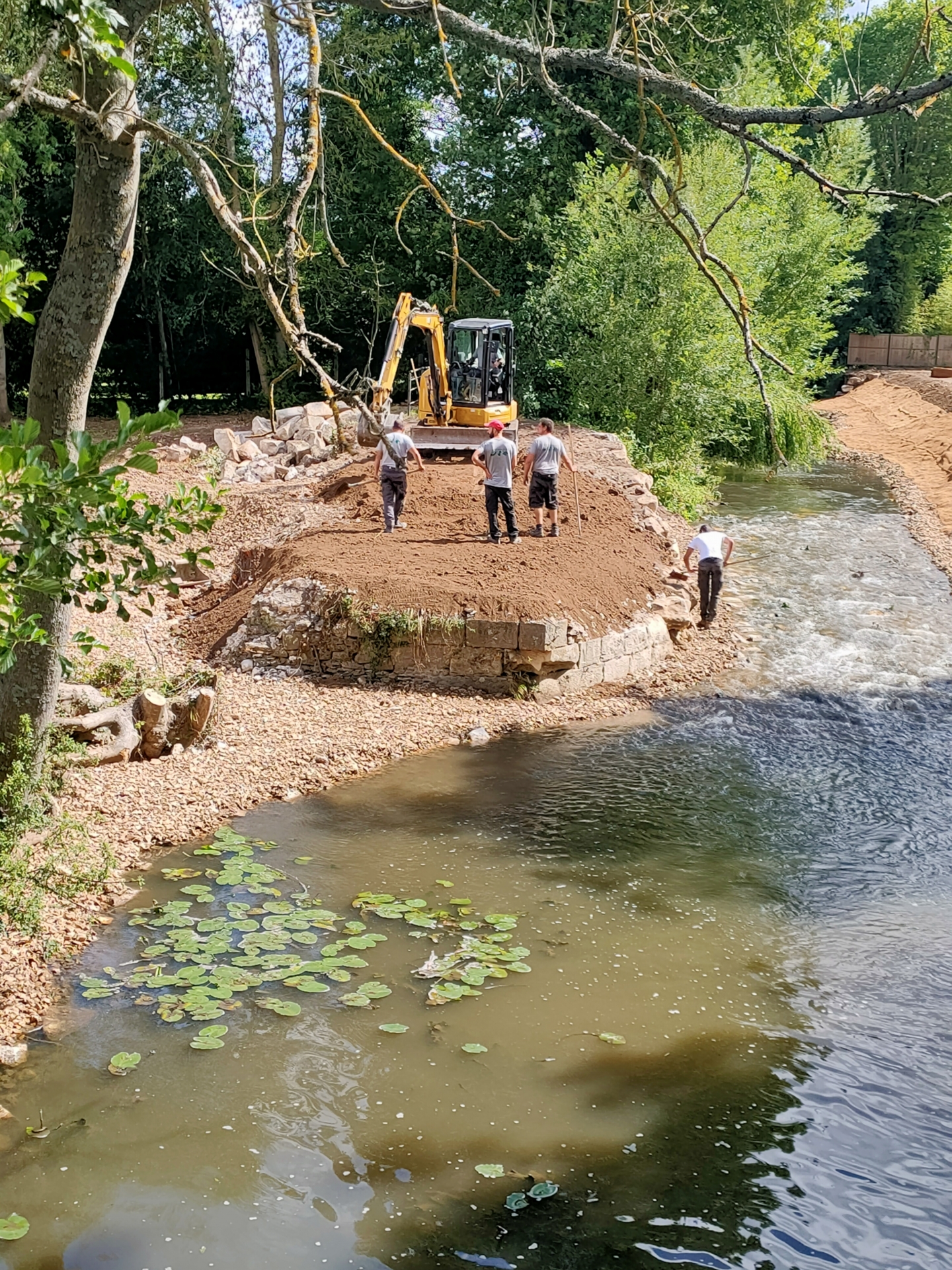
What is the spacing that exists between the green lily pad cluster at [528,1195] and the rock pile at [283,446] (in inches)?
619

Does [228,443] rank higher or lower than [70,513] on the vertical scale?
higher

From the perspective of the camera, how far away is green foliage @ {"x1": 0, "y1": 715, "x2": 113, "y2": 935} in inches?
305

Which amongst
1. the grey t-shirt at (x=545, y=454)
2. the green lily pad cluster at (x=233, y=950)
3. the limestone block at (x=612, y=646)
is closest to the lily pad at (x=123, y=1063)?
the green lily pad cluster at (x=233, y=950)

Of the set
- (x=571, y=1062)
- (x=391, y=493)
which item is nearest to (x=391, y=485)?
(x=391, y=493)

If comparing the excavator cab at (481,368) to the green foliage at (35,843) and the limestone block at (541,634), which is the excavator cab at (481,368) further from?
the green foliage at (35,843)

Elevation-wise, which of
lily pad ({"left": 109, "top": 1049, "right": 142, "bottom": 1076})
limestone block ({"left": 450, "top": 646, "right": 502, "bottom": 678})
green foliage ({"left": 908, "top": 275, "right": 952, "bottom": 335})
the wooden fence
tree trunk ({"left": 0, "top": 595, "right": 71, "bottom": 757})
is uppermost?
green foliage ({"left": 908, "top": 275, "right": 952, "bottom": 335})

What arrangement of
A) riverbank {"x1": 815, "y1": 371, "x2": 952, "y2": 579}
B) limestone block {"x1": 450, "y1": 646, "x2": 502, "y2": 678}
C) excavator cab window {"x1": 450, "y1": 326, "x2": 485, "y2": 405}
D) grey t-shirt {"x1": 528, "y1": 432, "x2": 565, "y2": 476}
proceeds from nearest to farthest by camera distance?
limestone block {"x1": 450, "y1": 646, "x2": 502, "y2": 678} < grey t-shirt {"x1": 528, "y1": 432, "x2": 565, "y2": 476} < excavator cab window {"x1": 450, "y1": 326, "x2": 485, "y2": 405} < riverbank {"x1": 815, "y1": 371, "x2": 952, "y2": 579}

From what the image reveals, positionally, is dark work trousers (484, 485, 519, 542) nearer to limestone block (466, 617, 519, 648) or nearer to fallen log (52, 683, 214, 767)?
limestone block (466, 617, 519, 648)

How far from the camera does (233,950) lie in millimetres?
7699

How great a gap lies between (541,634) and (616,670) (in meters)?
1.43

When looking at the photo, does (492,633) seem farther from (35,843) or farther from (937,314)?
(937,314)

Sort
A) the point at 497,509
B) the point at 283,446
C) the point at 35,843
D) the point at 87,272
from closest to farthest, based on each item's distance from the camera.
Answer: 1. the point at 87,272
2. the point at 35,843
3. the point at 497,509
4. the point at 283,446

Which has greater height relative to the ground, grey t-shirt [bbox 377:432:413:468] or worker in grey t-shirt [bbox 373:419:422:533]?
grey t-shirt [bbox 377:432:413:468]

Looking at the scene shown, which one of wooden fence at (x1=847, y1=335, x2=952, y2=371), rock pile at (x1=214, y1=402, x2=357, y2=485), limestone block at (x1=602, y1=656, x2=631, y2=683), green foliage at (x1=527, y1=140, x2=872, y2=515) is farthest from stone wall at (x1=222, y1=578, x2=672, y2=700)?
wooden fence at (x1=847, y1=335, x2=952, y2=371)
